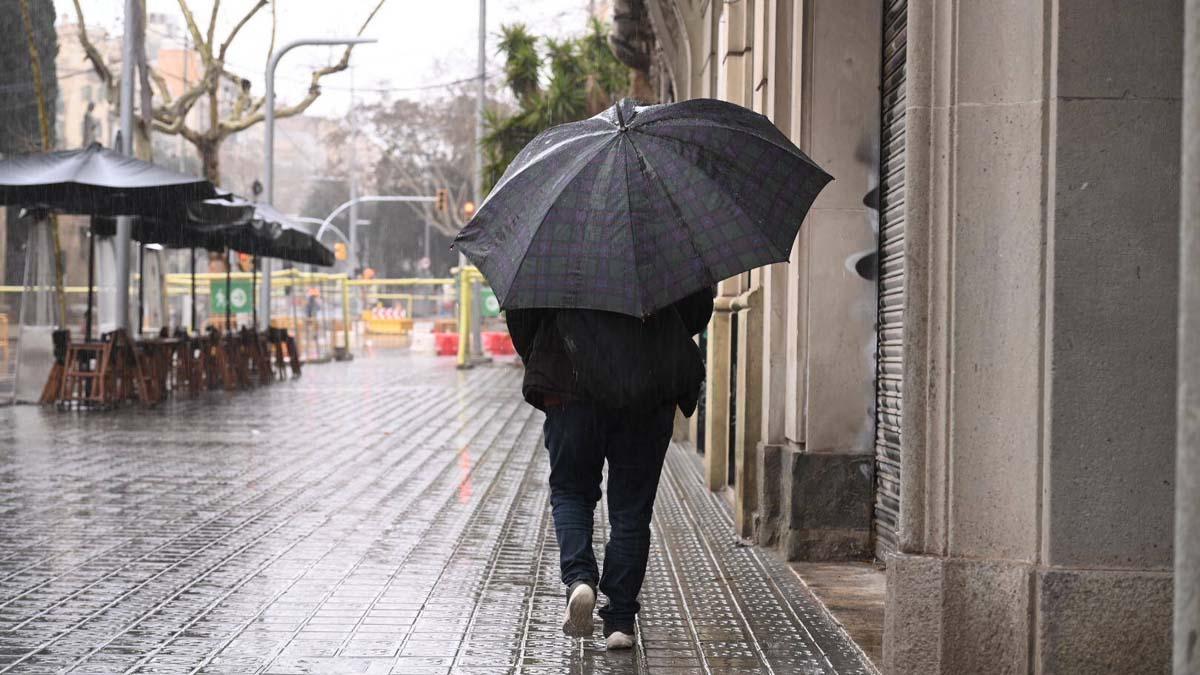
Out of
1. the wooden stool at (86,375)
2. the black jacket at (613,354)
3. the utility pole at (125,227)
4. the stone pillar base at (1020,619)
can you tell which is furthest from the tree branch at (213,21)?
the stone pillar base at (1020,619)

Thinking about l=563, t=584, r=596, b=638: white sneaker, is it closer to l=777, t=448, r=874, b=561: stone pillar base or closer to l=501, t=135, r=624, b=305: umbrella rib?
l=501, t=135, r=624, b=305: umbrella rib

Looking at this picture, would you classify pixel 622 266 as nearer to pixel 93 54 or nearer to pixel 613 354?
pixel 613 354

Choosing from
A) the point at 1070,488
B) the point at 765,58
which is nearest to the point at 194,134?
the point at 765,58

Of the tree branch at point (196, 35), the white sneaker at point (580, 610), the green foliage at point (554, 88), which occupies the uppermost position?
the tree branch at point (196, 35)

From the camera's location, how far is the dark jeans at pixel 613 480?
18.0 ft

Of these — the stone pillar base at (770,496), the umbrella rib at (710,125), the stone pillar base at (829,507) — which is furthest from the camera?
the stone pillar base at (770,496)

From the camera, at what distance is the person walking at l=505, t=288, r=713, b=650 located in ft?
17.3

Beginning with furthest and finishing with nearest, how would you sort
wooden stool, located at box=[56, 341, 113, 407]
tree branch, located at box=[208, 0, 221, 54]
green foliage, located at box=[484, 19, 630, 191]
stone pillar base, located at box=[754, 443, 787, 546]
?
tree branch, located at box=[208, 0, 221, 54], green foliage, located at box=[484, 19, 630, 191], wooden stool, located at box=[56, 341, 113, 407], stone pillar base, located at box=[754, 443, 787, 546]

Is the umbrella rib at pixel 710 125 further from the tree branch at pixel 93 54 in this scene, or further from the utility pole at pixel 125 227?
the tree branch at pixel 93 54

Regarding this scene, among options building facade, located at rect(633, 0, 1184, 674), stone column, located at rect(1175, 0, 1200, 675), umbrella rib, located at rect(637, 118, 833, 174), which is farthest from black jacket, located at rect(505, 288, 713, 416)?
stone column, located at rect(1175, 0, 1200, 675)

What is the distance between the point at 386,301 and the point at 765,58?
4665 centimetres

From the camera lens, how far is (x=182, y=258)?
78875 millimetres

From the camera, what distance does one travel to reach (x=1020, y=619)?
4.69m

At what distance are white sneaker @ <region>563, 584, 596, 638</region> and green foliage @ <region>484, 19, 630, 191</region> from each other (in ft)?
80.0
